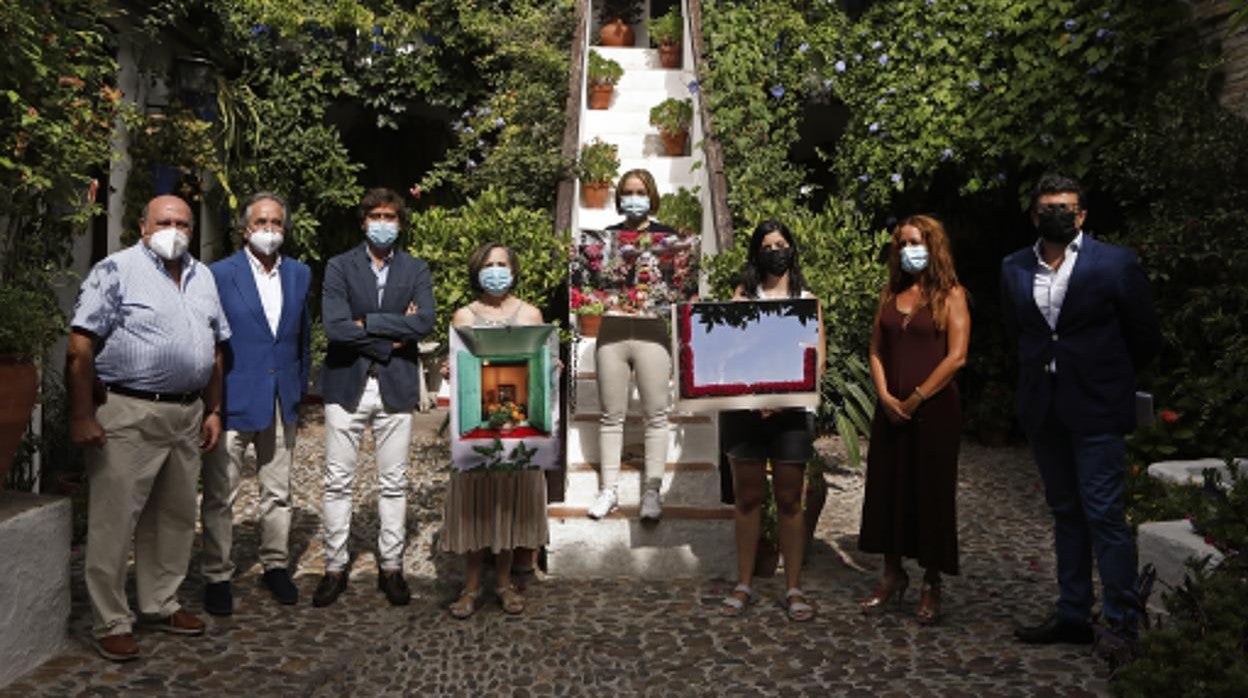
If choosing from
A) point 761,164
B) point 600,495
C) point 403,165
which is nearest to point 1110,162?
point 761,164

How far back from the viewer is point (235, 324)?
199 inches

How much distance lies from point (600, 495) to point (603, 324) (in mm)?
890

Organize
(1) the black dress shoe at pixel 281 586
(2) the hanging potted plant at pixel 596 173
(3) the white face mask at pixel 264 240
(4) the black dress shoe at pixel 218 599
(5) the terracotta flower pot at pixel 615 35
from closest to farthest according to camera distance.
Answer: (4) the black dress shoe at pixel 218 599, (3) the white face mask at pixel 264 240, (1) the black dress shoe at pixel 281 586, (2) the hanging potted plant at pixel 596 173, (5) the terracotta flower pot at pixel 615 35

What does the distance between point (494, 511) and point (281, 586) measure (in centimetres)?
109

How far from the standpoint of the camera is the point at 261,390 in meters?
5.10

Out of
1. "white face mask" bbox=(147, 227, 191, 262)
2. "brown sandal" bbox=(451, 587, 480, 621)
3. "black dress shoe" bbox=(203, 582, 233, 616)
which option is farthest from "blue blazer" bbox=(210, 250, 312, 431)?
"brown sandal" bbox=(451, 587, 480, 621)

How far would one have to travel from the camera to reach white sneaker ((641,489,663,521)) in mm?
5562

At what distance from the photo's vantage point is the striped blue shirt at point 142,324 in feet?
14.2

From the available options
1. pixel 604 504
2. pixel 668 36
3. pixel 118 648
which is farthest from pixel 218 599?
pixel 668 36

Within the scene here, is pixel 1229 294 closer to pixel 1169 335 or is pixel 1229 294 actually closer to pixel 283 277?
pixel 1169 335

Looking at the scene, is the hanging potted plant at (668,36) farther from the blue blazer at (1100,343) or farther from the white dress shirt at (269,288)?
the blue blazer at (1100,343)

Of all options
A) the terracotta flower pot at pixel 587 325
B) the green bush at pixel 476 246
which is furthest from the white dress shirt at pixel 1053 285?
the green bush at pixel 476 246

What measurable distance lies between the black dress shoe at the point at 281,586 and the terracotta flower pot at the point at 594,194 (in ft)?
15.2

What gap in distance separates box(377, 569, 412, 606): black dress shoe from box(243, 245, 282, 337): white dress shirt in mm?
1271
